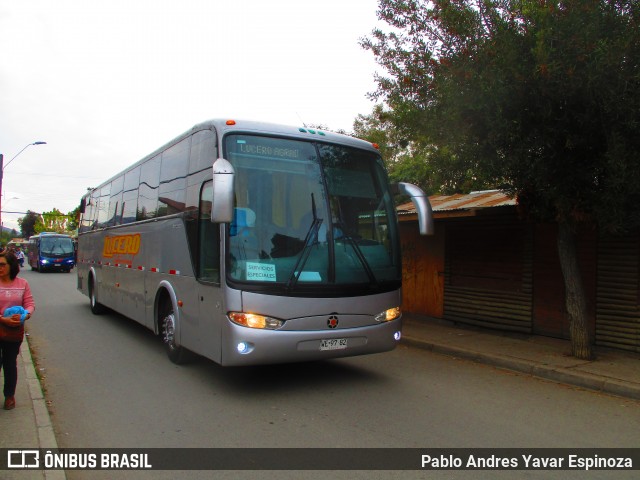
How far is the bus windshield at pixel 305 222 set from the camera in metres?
6.02

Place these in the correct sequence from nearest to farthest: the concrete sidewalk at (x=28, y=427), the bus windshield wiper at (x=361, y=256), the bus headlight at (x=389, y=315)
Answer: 1. the concrete sidewalk at (x=28, y=427)
2. the bus windshield wiper at (x=361, y=256)
3. the bus headlight at (x=389, y=315)

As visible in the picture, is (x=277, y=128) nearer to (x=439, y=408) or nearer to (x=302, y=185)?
(x=302, y=185)

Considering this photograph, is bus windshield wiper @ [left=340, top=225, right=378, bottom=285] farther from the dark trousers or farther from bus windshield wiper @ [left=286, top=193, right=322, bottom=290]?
the dark trousers

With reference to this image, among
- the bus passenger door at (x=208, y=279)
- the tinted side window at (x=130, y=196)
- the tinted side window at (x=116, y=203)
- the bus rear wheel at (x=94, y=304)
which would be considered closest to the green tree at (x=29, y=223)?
the bus rear wheel at (x=94, y=304)

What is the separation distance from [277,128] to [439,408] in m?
3.80

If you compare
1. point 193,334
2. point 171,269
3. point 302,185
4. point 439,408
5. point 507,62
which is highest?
point 507,62

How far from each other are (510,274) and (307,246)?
19.2ft

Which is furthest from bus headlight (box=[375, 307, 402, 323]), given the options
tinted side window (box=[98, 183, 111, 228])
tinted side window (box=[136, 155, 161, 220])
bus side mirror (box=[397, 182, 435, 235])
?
tinted side window (box=[98, 183, 111, 228])

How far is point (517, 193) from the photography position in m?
8.55

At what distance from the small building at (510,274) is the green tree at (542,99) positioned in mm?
890

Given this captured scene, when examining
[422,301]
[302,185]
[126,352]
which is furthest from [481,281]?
[126,352]

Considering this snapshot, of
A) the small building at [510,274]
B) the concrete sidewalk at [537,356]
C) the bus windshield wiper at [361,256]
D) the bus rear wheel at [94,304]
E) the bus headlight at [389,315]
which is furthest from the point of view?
the bus rear wheel at [94,304]

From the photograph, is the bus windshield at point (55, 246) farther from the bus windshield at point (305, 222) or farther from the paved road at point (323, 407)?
the bus windshield at point (305, 222)

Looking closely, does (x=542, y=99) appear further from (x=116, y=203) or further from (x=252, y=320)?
(x=116, y=203)
